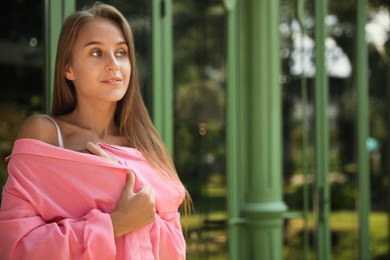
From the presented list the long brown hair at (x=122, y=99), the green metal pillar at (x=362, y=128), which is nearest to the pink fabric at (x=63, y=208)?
the long brown hair at (x=122, y=99)

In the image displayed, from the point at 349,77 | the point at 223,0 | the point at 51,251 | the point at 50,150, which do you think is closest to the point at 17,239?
the point at 51,251

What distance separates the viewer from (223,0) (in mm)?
4359

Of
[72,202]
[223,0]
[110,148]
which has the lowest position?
[72,202]

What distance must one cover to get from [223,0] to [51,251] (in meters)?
3.05

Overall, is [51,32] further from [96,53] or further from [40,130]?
[40,130]

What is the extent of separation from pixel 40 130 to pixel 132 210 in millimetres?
313

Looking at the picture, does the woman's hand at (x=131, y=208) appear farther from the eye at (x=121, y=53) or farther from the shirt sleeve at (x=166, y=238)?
the eye at (x=121, y=53)

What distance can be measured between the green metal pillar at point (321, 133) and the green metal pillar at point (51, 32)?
241 cm

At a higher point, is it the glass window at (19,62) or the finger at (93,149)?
the glass window at (19,62)

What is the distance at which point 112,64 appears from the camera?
1.76 m

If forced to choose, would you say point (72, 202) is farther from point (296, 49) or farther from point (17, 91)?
point (17, 91)

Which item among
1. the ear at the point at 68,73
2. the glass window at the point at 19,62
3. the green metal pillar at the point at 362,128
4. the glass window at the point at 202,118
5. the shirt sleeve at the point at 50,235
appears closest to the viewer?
the shirt sleeve at the point at 50,235

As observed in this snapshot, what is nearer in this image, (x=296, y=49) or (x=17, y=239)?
(x=17, y=239)

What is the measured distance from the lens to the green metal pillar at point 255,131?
429 cm
